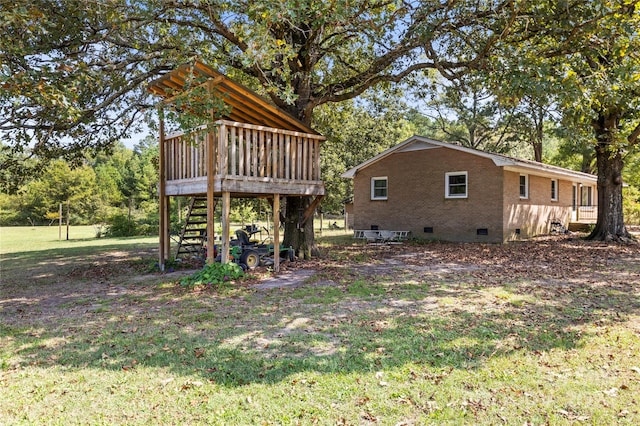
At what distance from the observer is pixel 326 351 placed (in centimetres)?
456

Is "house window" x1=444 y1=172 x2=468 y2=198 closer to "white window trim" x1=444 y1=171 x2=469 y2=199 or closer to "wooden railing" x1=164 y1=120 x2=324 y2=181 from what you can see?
"white window trim" x1=444 y1=171 x2=469 y2=199

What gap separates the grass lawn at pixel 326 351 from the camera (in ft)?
10.9

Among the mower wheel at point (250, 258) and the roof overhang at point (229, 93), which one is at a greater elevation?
the roof overhang at point (229, 93)

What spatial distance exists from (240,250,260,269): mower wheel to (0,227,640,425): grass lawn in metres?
1.47

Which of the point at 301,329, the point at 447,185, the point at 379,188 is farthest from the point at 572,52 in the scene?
the point at 379,188

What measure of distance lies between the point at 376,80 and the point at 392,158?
8469mm

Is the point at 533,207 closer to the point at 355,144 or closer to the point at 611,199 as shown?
the point at 611,199

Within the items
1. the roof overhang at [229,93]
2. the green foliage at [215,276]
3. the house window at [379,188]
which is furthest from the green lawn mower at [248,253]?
the house window at [379,188]

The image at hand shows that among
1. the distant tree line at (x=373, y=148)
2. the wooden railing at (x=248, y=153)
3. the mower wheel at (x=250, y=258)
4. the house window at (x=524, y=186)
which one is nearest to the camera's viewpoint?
the wooden railing at (x=248, y=153)

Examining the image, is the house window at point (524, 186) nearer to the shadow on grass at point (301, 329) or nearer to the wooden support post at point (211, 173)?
the shadow on grass at point (301, 329)

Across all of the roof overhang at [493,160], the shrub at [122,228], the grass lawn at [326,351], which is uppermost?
the roof overhang at [493,160]

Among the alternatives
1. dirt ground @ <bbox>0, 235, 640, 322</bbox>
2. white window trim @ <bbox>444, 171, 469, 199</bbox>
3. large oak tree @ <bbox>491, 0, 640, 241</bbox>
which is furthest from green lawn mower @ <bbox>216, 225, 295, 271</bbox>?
white window trim @ <bbox>444, 171, 469, 199</bbox>

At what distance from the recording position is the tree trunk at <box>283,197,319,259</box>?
39.5ft

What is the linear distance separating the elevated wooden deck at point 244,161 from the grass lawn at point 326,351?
7.21ft
